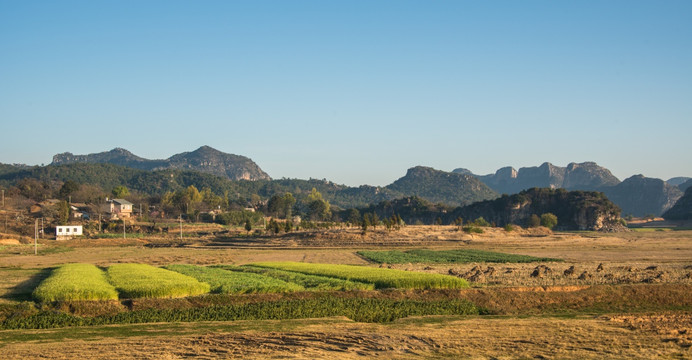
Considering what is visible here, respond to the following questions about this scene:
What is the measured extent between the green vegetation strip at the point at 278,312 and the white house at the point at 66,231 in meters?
76.4

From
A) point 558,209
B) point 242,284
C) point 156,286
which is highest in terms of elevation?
point 558,209

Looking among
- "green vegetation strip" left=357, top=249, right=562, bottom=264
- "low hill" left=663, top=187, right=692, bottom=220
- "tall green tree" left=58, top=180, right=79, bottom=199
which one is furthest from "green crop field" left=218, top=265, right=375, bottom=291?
"low hill" left=663, top=187, right=692, bottom=220

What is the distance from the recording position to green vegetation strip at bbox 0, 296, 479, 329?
24266 mm

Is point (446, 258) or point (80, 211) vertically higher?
point (80, 211)

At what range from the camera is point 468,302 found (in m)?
29.2

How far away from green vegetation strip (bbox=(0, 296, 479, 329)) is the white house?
76414 millimetres

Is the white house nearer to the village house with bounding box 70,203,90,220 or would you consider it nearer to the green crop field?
the village house with bounding box 70,203,90,220

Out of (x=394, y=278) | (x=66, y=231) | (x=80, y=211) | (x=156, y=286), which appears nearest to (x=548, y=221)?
(x=66, y=231)

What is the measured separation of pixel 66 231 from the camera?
316 feet

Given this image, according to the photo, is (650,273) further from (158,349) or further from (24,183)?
(24,183)

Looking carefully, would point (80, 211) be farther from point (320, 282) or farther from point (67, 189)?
point (320, 282)

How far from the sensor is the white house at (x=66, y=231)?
9462 centimetres

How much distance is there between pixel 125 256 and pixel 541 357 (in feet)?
181

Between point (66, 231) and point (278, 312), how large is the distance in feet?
266
